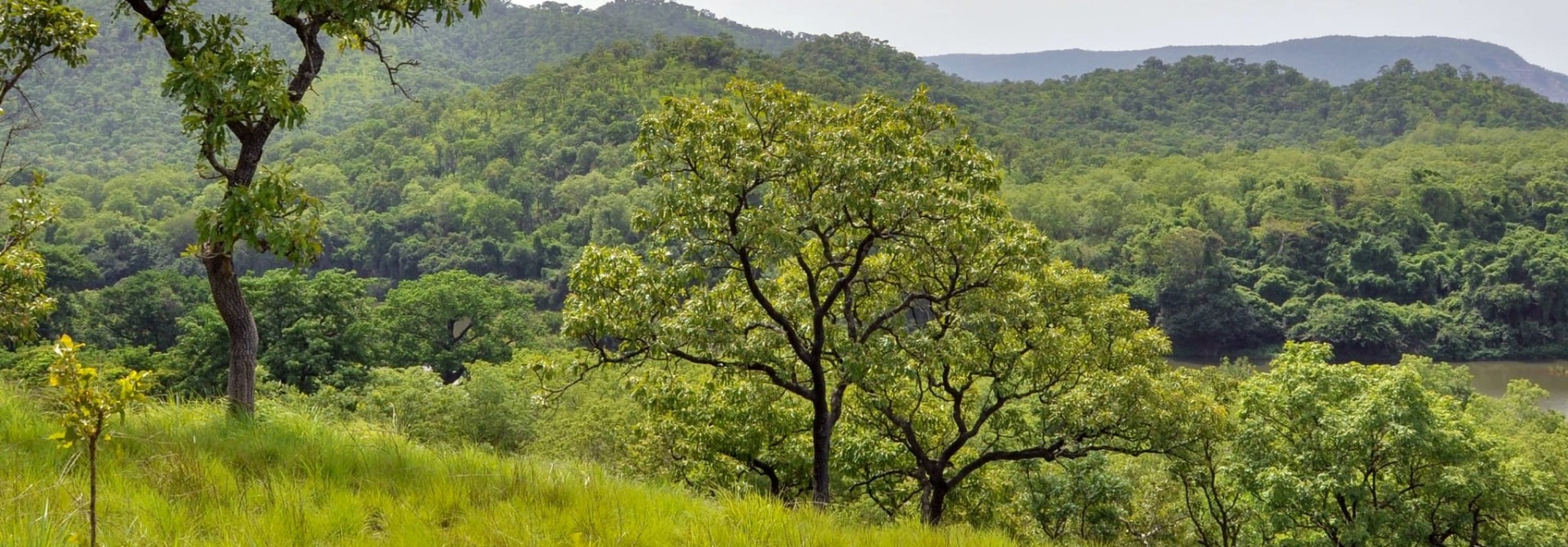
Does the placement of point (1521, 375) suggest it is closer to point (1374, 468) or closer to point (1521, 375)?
Answer: point (1521, 375)

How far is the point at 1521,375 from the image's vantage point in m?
50.8

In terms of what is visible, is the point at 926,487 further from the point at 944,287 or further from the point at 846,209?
the point at 846,209

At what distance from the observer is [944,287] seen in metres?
9.74

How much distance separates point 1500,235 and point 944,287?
7130cm

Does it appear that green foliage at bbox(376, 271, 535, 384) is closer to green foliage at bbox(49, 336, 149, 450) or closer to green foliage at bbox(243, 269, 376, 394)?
green foliage at bbox(243, 269, 376, 394)

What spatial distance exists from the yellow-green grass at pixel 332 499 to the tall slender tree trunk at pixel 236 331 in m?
0.20

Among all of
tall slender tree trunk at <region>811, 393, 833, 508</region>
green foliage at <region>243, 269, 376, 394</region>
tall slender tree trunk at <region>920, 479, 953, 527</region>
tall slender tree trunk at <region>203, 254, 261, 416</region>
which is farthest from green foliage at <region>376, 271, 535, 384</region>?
tall slender tree trunk at <region>203, 254, 261, 416</region>

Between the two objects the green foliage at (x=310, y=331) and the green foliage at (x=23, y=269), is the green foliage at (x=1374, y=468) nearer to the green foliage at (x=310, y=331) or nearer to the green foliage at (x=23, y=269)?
the green foliage at (x=23, y=269)

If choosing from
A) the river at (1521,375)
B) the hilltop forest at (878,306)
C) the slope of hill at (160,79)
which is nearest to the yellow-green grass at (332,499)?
the hilltop forest at (878,306)

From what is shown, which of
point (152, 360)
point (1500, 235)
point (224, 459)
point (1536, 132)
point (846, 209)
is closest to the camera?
point (224, 459)

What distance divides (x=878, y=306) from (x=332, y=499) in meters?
7.16

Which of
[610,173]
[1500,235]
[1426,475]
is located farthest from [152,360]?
[1500,235]

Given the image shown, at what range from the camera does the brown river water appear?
47.8 meters

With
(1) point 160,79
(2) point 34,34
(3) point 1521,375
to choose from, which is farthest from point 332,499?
(1) point 160,79
